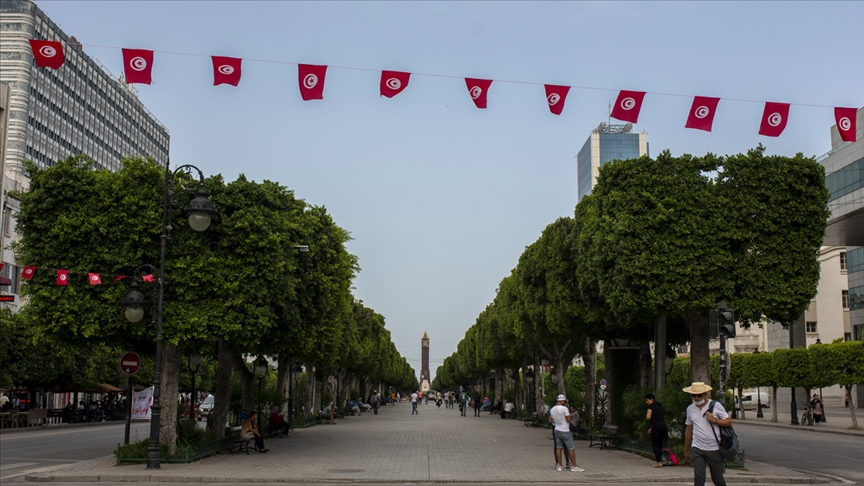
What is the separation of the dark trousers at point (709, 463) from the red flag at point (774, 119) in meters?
9.91

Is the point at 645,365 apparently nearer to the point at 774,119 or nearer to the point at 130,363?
the point at 774,119

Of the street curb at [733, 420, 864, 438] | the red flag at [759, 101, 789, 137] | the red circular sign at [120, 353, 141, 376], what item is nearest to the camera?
the red flag at [759, 101, 789, 137]

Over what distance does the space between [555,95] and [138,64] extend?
8414mm

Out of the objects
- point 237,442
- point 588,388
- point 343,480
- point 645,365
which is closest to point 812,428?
point 588,388

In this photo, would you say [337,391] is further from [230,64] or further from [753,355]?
[230,64]

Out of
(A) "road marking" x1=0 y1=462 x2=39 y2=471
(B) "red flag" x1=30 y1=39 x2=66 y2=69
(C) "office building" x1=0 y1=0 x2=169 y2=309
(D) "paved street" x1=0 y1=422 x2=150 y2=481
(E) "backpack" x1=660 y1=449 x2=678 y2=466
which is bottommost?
(D) "paved street" x1=0 y1=422 x2=150 y2=481

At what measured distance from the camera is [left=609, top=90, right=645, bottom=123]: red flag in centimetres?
1788

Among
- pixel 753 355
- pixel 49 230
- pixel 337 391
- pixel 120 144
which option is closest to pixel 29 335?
pixel 337 391

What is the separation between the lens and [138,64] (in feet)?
53.1

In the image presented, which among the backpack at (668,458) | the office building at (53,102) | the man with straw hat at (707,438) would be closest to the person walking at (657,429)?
the backpack at (668,458)

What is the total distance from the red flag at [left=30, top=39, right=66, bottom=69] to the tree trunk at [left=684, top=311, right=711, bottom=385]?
1616cm

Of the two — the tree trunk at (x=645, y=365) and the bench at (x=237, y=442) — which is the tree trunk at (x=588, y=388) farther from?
the bench at (x=237, y=442)

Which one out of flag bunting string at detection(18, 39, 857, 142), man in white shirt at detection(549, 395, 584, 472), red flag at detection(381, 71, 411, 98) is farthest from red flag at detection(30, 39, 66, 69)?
man in white shirt at detection(549, 395, 584, 472)

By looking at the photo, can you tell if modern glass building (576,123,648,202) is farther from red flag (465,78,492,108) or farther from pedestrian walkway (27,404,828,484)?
red flag (465,78,492,108)
